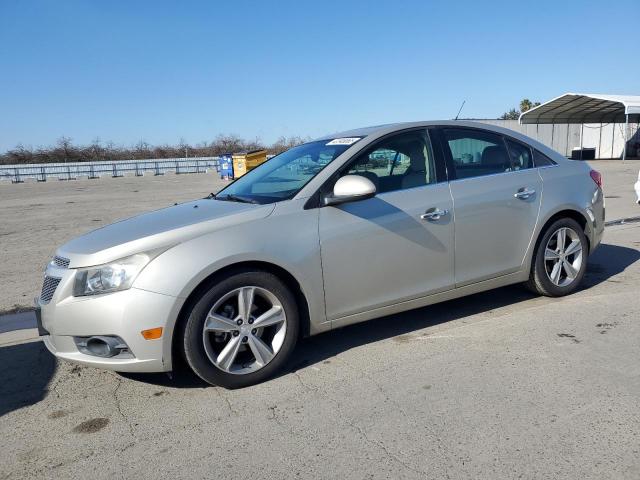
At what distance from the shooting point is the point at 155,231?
341 cm

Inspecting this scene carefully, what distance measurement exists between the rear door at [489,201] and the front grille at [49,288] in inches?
112

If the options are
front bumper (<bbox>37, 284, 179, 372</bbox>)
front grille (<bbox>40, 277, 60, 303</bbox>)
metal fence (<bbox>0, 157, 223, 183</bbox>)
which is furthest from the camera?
metal fence (<bbox>0, 157, 223, 183</bbox>)

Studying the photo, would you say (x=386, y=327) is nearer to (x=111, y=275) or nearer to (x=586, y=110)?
(x=111, y=275)

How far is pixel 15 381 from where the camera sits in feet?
12.3

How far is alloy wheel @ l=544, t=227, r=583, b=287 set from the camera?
4852mm

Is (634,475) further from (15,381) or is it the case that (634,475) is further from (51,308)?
(15,381)

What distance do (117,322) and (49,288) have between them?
649 mm

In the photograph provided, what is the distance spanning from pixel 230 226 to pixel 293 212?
44 centimetres

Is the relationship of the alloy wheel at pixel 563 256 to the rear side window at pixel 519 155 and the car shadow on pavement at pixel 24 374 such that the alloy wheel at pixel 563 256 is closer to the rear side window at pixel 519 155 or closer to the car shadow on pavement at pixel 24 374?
the rear side window at pixel 519 155

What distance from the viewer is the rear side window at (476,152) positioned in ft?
14.4

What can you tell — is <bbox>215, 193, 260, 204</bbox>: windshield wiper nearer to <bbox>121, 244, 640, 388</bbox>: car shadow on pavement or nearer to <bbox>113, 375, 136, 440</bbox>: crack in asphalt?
<bbox>121, 244, 640, 388</bbox>: car shadow on pavement

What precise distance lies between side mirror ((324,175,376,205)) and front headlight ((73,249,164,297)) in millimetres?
1199

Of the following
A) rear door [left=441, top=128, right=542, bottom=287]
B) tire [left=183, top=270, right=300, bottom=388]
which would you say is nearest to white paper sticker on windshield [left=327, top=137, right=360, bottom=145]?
rear door [left=441, top=128, right=542, bottom=287]

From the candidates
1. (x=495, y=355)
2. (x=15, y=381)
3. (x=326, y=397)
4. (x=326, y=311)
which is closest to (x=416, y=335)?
(x=495, y=355)
